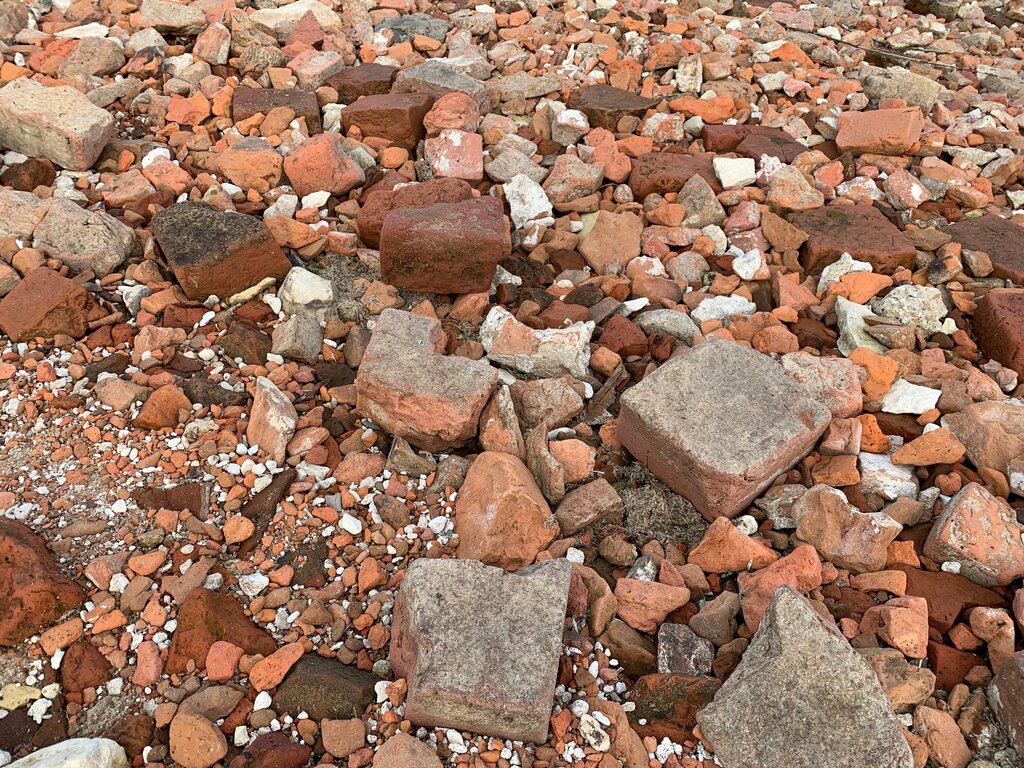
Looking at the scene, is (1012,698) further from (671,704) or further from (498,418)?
(498,418)

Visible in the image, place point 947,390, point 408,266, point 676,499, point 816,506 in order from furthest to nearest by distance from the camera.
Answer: point 408,266 < point 947,390 < point 676,499 < point 816,506

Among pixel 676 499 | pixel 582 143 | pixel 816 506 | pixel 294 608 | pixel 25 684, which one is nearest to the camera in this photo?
pixel 25 684

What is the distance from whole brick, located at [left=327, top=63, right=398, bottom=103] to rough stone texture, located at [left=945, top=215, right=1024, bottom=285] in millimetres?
3707

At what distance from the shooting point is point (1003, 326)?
3.48 m

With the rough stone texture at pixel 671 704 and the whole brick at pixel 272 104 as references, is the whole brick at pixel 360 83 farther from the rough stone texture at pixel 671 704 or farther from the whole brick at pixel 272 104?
the rough stone texture at pixel 671 704

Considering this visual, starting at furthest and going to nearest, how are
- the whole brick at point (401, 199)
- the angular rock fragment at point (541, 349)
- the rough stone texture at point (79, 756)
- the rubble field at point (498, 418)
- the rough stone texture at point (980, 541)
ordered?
the whole brick at point (401, 199), the angular rock fragment at point (541, 349), the rough stone texture at point (980, 541), the rubble field at point (498, 418), the rough stone texture at point (79, 756)

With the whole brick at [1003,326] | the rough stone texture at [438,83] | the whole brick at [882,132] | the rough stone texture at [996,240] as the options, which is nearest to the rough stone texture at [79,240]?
the rough stone texture at [438,83]

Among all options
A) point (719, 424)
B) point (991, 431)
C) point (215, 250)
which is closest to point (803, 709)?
point (719, 424)

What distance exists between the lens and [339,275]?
152 inches

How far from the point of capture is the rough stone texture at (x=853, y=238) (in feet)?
13.2

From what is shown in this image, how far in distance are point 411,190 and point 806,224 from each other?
2.23 m

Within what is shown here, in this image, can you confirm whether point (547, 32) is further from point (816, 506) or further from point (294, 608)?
point (294, 608)

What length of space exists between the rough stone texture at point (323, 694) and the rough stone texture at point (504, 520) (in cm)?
58

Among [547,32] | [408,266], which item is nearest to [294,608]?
[408,266]
